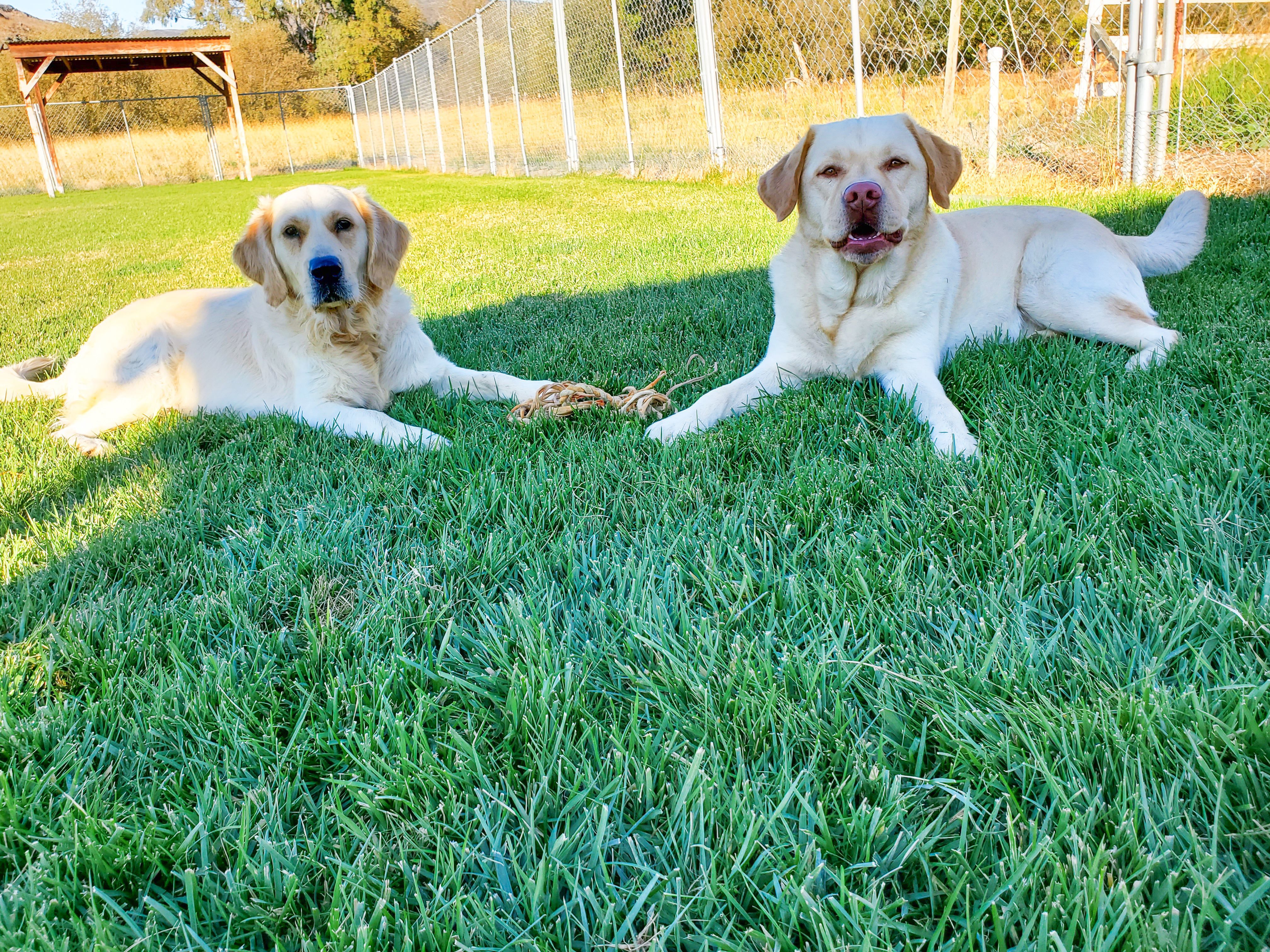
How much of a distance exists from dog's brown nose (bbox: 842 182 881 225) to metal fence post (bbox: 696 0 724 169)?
7551mm

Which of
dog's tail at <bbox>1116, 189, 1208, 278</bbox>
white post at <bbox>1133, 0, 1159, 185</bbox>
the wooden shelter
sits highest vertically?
the wooden shelter

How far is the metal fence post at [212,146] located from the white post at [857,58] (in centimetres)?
2423

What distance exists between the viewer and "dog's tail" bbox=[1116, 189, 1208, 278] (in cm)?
324

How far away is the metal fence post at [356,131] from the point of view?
29953 mm

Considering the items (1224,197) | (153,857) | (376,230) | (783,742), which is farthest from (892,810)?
(1224,197)

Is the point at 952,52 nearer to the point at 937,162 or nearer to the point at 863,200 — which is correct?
the point at 937,162

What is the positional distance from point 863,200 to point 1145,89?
4.44 meters

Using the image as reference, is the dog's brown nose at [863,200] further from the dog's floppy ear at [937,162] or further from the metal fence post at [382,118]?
the metal fence post at [382,118]

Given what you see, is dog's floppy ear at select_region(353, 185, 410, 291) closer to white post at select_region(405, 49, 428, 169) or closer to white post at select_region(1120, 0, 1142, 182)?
white post at select_region(1120, 0, 1142, 182)

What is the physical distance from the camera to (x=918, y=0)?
6.81m

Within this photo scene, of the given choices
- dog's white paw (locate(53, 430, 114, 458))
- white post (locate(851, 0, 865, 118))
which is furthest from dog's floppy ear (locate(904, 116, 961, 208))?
white post (locate(851, 0, 865, 118))

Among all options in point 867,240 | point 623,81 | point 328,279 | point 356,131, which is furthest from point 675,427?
point 356,131

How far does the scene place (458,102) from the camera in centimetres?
1908

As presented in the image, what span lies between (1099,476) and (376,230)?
253 centimetres
